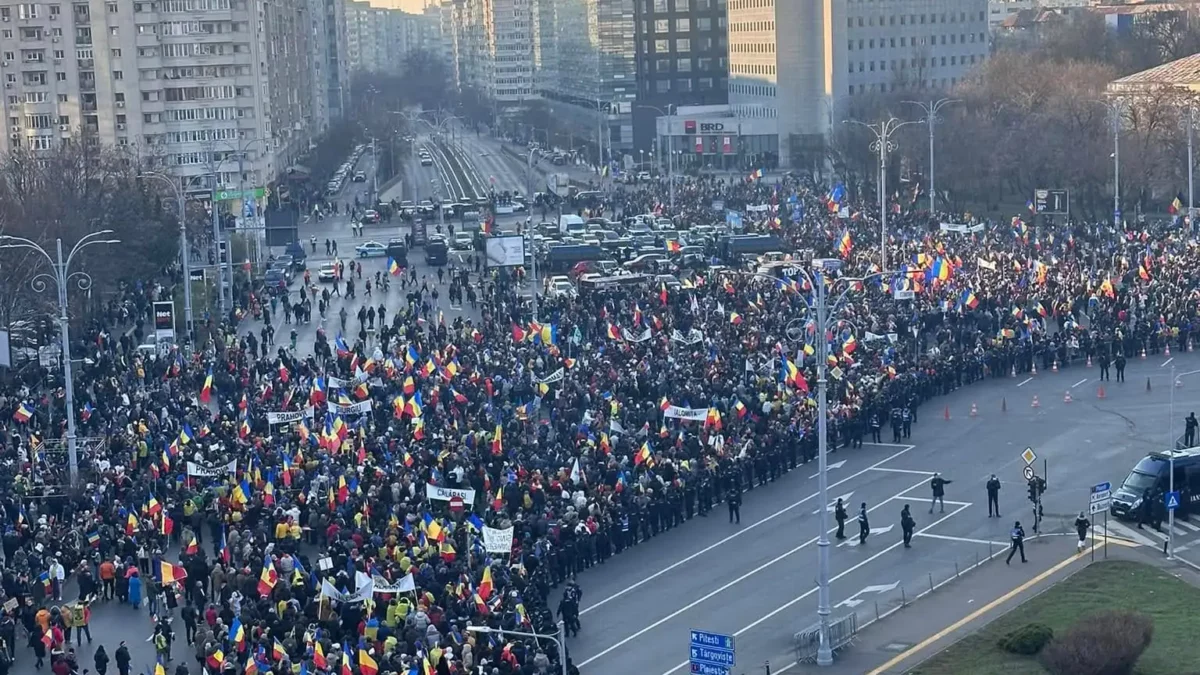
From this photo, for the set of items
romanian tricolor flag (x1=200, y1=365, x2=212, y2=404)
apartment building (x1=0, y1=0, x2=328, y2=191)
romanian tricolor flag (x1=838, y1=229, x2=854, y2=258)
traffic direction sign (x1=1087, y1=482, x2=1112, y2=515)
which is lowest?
traffic direction sign (x1=1087, y1=482, x2=1112, y2=515)

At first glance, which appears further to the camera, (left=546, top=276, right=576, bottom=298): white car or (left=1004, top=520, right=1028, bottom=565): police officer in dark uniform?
(left=546, top=276, right=576, bottom=298): white car

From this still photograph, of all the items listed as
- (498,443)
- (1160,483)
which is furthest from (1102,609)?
(498,443)

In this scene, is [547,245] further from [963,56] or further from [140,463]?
[963,56]

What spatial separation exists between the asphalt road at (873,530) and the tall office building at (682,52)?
11348 cm

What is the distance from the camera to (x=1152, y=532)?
128ft

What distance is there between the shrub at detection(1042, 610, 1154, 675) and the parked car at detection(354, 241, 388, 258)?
5917 centimetres

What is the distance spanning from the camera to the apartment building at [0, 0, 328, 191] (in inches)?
4446

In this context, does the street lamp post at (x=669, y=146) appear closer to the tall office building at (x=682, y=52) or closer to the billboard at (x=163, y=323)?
the tall office building at (x=682, y=52)

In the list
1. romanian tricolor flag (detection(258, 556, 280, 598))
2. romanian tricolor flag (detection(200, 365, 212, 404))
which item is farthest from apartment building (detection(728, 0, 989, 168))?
romanian tricolor flag (detection(258, 556, 280, 598))

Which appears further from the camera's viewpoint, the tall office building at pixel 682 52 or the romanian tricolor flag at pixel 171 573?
the tall office building at pixel 682 52

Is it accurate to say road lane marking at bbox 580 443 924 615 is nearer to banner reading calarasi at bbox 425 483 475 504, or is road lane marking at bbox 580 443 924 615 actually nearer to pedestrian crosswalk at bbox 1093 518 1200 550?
banner reading calarasi at bbox 425 483 475 504

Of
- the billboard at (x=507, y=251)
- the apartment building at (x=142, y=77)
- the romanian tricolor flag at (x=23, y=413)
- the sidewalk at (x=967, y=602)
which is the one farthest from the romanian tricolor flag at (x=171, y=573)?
the apartment building at (x=142, y=77)

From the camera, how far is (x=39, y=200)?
72.2 meters

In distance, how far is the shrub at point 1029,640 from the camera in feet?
103
